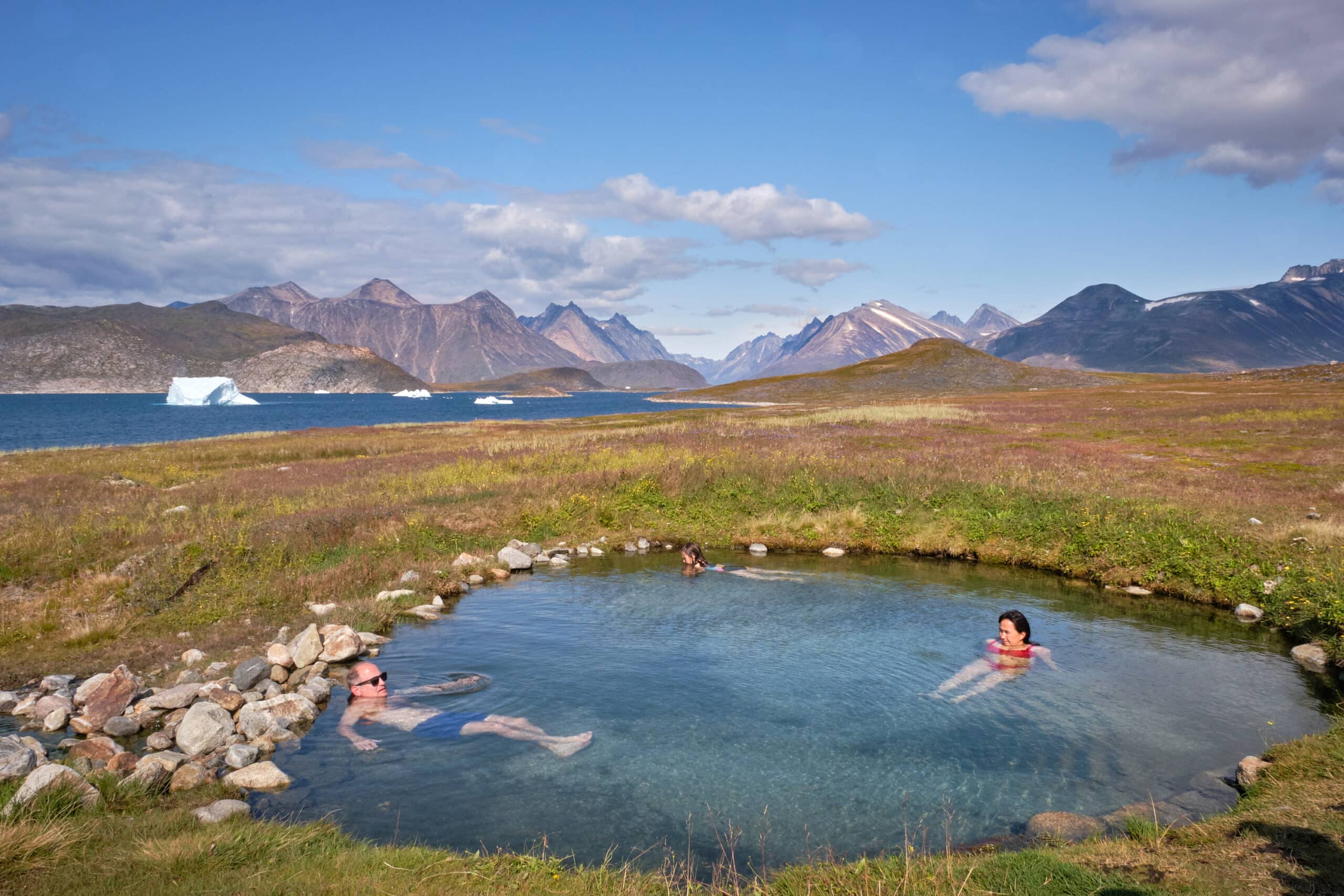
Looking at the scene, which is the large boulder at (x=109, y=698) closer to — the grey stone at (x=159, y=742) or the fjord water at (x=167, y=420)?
the grey stone at (x=159, y=742)

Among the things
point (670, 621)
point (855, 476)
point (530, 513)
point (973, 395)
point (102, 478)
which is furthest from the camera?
point (973, 395)

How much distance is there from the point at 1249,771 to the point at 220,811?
1444 centimetres

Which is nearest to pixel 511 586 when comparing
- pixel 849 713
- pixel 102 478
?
pixel 849 713

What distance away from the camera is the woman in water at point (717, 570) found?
23.5 m

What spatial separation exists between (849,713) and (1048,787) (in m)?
3.57

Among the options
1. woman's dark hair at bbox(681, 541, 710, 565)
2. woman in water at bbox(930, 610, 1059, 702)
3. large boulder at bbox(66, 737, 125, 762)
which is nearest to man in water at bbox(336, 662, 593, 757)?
large boulder at bbox(66, 737, 125, 762)

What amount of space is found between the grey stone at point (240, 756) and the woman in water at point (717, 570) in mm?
14110

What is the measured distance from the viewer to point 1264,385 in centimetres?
10619

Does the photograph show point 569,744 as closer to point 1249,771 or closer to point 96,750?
point 96,750

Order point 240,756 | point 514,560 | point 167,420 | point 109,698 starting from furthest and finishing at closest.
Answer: point 167,420 → point 514,560 → point 109,698 → point 240,756

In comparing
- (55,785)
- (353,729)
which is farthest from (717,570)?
(55,785)

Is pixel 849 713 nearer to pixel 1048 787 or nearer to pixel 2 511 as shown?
pixel 1048 787

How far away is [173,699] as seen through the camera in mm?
13039

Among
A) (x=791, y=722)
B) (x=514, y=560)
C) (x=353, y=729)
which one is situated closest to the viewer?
(x=353, y=729)
